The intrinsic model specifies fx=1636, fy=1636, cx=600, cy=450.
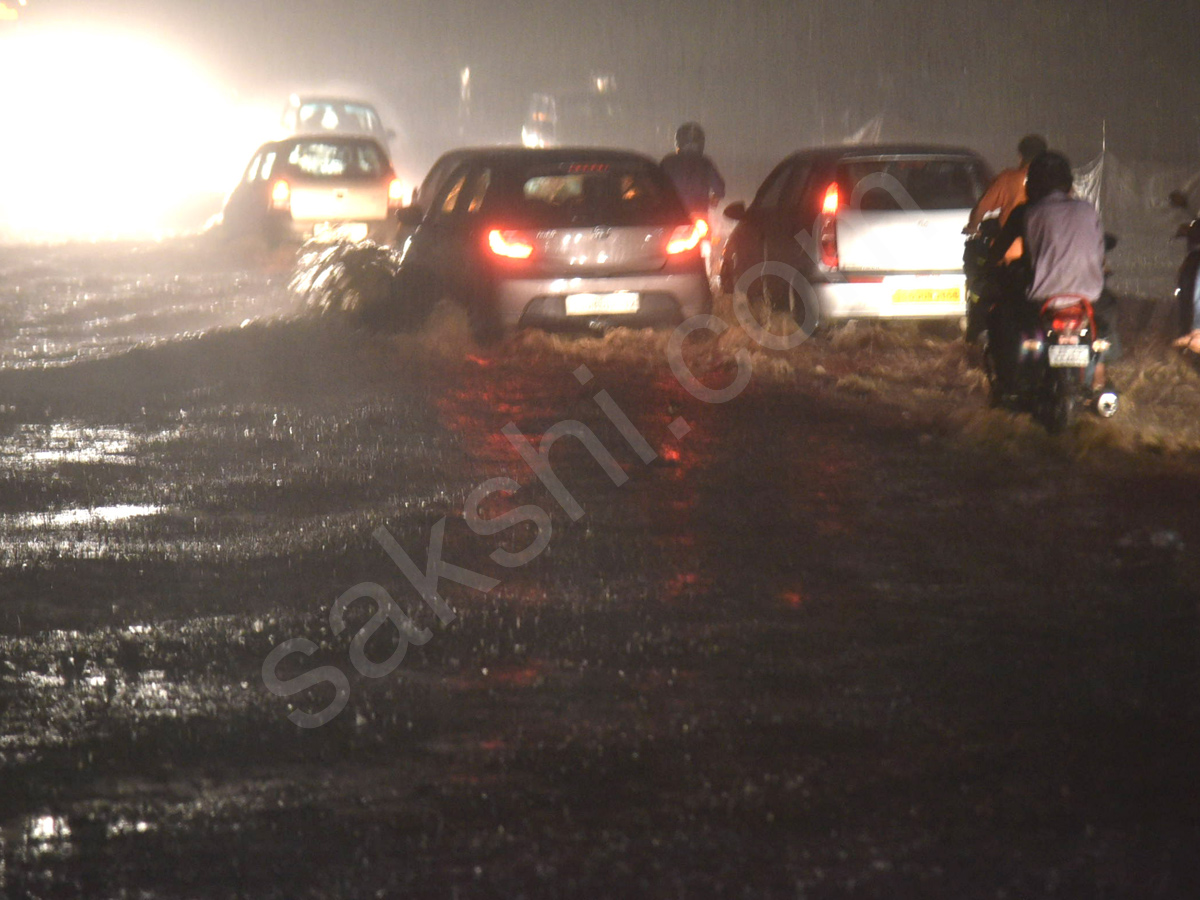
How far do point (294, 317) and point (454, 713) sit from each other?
11082mm

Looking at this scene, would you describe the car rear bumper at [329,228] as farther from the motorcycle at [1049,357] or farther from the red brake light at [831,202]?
the motorcycle at [1049,357]

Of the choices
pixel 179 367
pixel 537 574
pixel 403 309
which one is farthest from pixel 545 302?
pixel 537 574

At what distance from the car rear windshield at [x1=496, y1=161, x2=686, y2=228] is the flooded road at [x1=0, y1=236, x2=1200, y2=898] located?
169 centimetres

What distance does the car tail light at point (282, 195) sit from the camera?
22.3 meters

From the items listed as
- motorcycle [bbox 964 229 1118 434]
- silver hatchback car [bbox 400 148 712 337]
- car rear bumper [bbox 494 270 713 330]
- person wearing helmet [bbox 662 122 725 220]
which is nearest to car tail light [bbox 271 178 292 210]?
person wearing helmet [bbox 662 122 725 220]

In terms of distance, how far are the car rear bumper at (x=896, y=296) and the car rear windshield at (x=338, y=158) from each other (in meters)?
11.9

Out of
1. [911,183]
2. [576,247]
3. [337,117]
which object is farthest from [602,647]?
[337,117]

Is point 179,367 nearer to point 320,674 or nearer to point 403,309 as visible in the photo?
point 403,309

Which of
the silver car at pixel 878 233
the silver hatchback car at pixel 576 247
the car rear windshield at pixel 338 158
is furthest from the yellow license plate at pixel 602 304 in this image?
the car rear windshield at pixel 338 158

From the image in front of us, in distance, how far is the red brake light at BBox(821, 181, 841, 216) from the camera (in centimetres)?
1247

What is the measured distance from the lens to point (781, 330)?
42.7 feet

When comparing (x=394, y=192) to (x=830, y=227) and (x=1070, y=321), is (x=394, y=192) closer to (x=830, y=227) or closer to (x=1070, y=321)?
(x=830, y=227)

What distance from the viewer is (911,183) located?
12977mm

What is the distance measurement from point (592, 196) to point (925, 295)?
2637 millimetres
